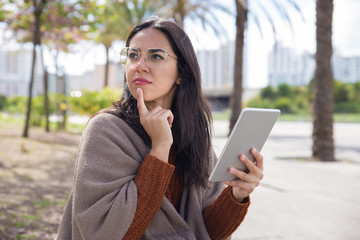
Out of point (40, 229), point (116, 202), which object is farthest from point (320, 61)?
point (116, 202)

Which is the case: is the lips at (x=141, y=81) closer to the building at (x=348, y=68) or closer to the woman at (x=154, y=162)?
the woman at (x=154, y=162)

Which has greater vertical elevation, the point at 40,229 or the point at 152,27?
the point at 152,27

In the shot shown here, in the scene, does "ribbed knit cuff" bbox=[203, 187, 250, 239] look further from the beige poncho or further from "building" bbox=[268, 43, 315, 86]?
"building" bbox=[268, 43, 315, 86]

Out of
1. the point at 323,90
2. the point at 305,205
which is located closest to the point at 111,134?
the point at 305,205

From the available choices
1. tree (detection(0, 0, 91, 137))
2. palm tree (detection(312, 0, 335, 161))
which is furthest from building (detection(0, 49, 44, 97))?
palm tree (detection(312, 0, 335, 161))

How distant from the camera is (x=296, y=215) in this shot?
4367mm

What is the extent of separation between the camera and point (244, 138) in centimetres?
151

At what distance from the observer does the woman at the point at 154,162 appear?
138cm

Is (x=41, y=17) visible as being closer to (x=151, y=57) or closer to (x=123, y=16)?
(x=123, y=16)

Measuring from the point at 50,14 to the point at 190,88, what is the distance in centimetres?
1248

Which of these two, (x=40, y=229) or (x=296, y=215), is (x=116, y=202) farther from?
(x=296, y=215)

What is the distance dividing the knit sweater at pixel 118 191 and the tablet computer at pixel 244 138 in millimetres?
217

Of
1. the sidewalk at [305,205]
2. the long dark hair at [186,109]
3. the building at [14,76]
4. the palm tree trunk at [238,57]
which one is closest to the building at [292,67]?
the building at [14,76]

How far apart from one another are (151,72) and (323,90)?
7.99m
